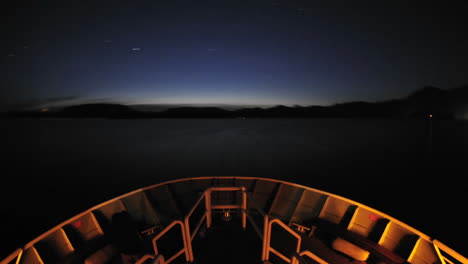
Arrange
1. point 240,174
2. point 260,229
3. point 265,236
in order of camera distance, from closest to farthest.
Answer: point 265,236 → point 260,229 → point 240,174

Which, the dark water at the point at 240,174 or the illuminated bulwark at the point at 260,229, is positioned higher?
the illuminated bulwark at the point at 260,229

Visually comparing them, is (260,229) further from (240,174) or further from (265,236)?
(240,174)

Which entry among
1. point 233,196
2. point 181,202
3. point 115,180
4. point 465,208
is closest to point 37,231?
point 115,180

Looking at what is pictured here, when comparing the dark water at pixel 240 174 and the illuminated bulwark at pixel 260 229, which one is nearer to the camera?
the illuminated bulwark at pixel 260 229

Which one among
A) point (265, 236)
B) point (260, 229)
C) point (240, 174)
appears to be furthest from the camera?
point (240, 174)

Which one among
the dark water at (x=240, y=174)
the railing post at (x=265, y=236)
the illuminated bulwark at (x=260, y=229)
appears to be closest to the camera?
the railing post at (x=265, y=236)

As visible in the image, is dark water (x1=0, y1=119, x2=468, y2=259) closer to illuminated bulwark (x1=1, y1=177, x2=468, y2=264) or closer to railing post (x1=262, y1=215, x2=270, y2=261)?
illuminated bulwark (x1=1, y1=177, x2=468, y2=264)

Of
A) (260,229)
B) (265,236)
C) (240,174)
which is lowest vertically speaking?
(240,174)

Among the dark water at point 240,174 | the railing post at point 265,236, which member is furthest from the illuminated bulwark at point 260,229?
the dark water at point 240,174

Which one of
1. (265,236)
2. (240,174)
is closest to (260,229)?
(265,236)

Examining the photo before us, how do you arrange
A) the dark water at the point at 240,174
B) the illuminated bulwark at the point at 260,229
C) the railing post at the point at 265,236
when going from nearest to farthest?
the railing post at the point at 265,236 < the illuminated bulwark at the point at 260,229 < the dark water at the point at 240,174

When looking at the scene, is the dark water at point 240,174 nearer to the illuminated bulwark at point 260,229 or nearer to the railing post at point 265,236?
the illuminated bulwark at point 260,229

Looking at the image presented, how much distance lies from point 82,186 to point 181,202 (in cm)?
1462

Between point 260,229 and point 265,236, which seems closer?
point 265,236
